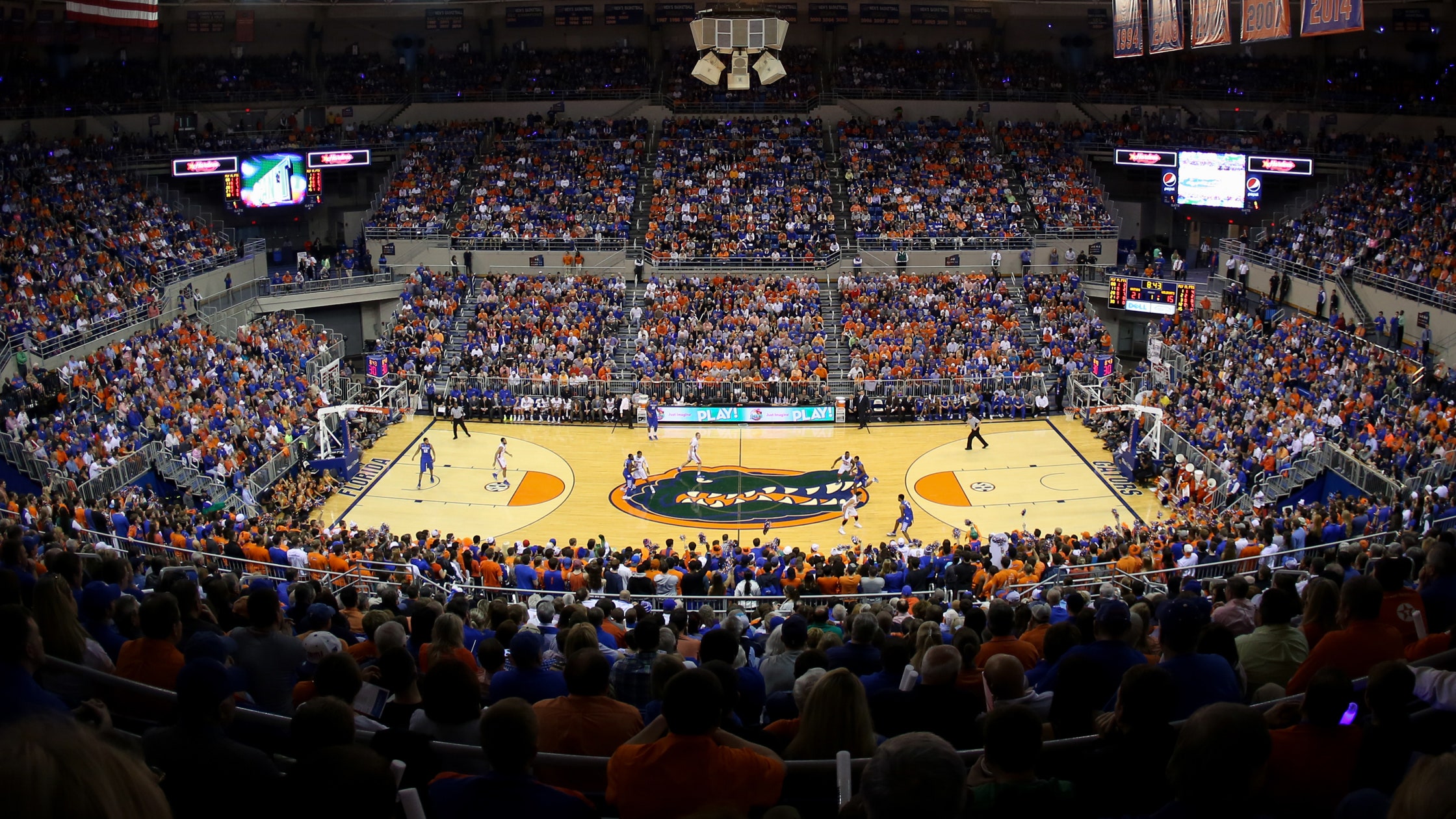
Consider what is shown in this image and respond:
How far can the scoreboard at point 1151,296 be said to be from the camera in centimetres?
4038

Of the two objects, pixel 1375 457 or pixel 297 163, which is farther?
pixel 297 163

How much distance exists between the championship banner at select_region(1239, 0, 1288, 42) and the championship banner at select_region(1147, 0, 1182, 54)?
5.08 ft

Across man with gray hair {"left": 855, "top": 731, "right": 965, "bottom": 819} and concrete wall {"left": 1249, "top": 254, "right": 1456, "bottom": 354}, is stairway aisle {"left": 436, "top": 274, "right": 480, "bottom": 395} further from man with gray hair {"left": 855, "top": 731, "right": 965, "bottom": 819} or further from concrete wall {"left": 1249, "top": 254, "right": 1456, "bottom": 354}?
man with gray hair {"left": 855, "top": 731, "right": 965, "bottom": 819}

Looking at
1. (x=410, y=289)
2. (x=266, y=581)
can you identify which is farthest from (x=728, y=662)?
(x=410, y=289)

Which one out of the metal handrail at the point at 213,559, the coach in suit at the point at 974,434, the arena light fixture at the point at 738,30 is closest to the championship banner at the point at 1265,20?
the arena light fixture at the point at 738,30

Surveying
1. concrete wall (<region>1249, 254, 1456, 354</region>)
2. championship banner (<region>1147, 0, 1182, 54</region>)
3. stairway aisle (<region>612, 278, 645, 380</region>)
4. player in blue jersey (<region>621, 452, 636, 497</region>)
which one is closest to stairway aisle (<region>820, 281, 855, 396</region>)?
stairway aisle (<region>612, 278, 645, 380</region>)

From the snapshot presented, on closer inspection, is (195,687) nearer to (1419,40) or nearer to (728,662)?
(728,662)

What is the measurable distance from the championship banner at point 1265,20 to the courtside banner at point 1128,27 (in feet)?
9.63

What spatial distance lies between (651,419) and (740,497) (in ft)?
18.2

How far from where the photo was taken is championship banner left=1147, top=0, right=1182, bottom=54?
30.3 m

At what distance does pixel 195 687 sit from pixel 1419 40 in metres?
54.6

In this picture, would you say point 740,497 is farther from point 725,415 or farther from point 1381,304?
point 1381,304

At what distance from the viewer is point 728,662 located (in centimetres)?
746

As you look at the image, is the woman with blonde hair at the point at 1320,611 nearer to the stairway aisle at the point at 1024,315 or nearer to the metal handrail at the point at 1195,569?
the metal handrail at the point at 1195,569
